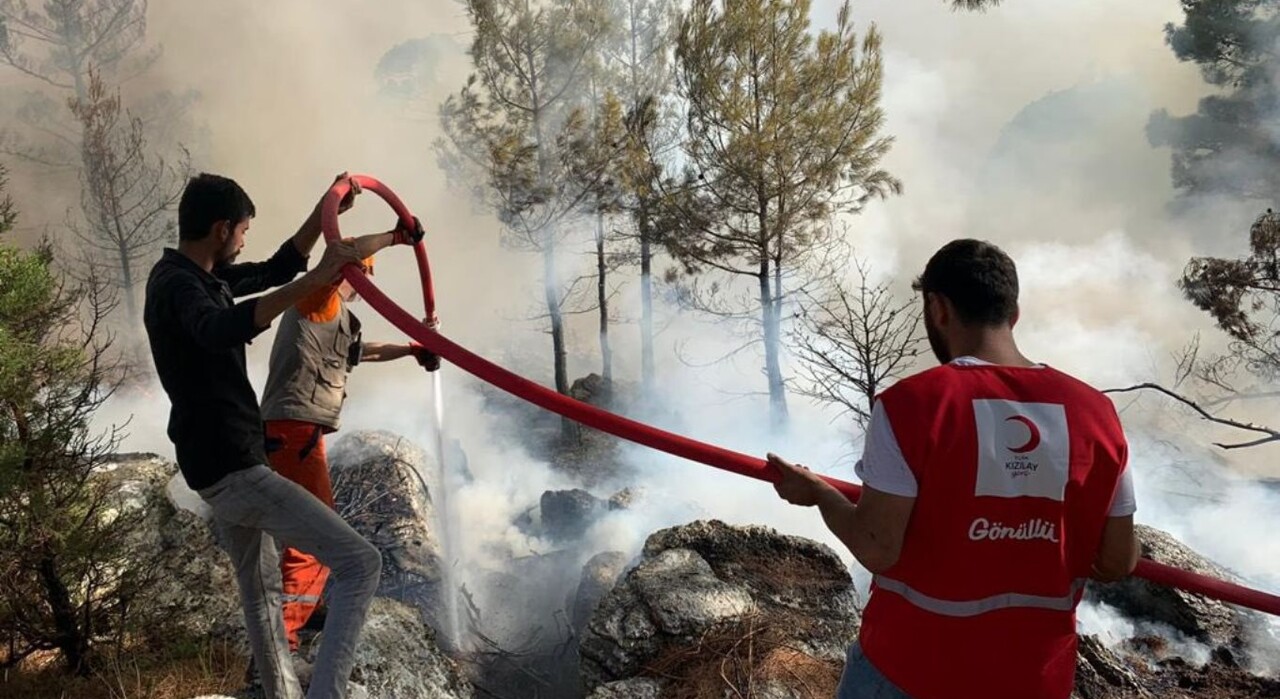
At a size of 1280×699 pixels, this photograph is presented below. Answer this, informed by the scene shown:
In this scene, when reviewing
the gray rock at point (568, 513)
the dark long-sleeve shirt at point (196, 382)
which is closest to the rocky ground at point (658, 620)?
the dark long-sleeve shirt at point (196, 382)

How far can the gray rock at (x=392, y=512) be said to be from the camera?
570 centimetres

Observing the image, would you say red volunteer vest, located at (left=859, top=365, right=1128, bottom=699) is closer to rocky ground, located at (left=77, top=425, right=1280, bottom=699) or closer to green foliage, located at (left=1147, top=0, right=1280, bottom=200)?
rocky ground, located at (left=77, top=425, right=1280, bottom=699)

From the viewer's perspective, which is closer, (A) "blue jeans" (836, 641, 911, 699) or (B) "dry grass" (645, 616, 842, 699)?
(A) "blue jeans" (836, 641, 911, 699)

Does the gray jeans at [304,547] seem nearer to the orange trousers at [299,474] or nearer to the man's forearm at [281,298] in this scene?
the man's forearm at [281,298]

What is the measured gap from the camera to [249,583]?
2.51 m

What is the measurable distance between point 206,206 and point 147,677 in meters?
2.12

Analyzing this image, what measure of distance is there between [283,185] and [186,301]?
1937 cm

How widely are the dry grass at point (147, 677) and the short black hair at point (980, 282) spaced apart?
10.0 ft

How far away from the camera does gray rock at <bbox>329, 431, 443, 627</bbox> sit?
5.70m

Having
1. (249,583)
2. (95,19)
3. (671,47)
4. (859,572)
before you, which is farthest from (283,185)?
(249,583)

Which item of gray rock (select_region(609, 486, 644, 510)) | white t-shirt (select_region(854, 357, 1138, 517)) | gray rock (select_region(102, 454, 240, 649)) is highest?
white t-shirt (select_region(854, 357, 1138, 517))

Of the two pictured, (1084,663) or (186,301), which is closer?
(186,301)

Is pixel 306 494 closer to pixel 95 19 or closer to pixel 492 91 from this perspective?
pixel 492 91

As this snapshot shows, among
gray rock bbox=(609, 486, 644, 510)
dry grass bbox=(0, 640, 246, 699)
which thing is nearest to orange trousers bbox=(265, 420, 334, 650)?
dry grass bbox=(0, 640, 246, 699)
